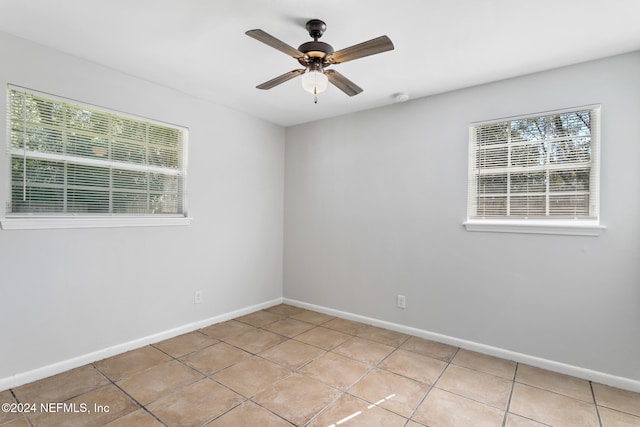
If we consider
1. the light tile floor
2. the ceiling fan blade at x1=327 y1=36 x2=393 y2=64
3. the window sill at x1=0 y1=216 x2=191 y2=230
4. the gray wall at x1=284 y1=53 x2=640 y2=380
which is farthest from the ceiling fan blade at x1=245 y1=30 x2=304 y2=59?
the light tile floor

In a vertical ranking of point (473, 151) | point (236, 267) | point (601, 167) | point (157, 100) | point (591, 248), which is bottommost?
point (236, 267)

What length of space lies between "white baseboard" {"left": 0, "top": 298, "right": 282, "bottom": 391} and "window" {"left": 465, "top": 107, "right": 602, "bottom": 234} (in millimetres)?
2880

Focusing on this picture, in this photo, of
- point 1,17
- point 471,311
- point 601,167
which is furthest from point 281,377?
point 1,17

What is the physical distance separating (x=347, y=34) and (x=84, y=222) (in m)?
2.50

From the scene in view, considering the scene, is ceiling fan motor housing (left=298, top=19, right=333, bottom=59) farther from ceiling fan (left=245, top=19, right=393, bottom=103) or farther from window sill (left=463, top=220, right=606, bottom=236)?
window sill (left=463, top=220, right=606, bottom=236)

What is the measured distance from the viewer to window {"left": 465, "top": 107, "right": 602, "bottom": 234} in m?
2.49

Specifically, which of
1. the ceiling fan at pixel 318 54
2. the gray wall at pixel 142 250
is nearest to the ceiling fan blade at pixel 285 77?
the ceiling fan at pixel 318 54

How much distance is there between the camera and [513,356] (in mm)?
2723

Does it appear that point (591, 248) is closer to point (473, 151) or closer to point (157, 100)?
point (473, 151)

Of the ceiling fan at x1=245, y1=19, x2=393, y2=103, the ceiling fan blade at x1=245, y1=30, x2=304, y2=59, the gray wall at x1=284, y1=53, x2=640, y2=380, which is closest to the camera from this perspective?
the ceiling fan blade at x1=245, y1=30, x2=304, y2=59

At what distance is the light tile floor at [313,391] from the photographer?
6.40 feet

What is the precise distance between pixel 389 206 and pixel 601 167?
5.75ft

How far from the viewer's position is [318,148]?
160 inches

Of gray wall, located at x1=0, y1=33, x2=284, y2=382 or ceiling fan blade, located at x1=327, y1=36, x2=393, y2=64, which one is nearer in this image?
ceiling fan blade, located at x1=327, y1=36, x2=393, y2=64
